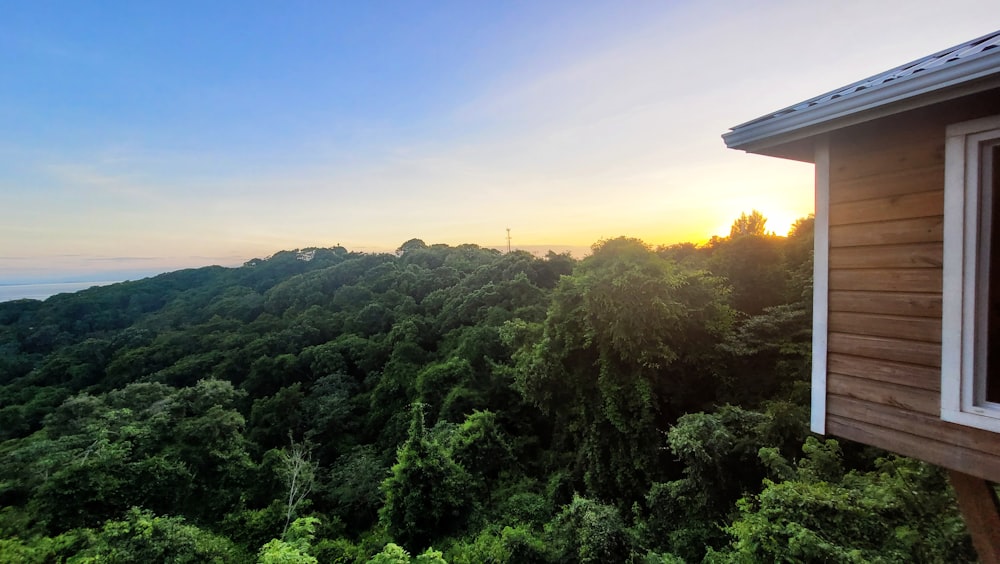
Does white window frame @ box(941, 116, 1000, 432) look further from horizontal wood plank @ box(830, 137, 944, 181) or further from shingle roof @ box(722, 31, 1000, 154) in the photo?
shingle roof @ box(722, 31, 1000, 154)

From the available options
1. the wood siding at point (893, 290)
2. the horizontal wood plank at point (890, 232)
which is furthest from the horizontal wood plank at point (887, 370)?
the horizontal wood plank at point (890, 232)

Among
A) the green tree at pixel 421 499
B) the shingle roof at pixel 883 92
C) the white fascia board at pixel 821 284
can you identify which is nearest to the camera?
the shingle roof at pixel 883 92

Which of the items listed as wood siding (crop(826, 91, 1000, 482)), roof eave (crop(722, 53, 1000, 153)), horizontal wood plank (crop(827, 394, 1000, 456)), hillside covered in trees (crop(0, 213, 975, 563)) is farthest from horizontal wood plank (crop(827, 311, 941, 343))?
hillside covered in trees (crop(0, 213, 975, 563))

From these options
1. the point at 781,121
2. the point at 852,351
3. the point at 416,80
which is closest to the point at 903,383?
the point at 852,351

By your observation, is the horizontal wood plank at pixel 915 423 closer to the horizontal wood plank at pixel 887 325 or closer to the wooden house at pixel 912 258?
the wooden house at pixel 912 258

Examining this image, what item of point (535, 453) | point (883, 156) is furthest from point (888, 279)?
point (535, 453)

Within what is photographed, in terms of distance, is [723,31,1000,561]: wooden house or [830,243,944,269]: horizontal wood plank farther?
[830,243,944,269]: horizontal wood plank

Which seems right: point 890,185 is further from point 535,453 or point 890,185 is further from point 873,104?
point 535,453
